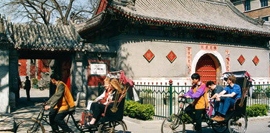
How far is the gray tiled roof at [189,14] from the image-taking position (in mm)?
14310

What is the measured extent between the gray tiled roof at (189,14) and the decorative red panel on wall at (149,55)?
1.60m

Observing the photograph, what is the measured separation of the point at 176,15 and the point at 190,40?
1.74m

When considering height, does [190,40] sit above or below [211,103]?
above

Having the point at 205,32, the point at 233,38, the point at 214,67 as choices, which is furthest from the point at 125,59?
the point at 233,38

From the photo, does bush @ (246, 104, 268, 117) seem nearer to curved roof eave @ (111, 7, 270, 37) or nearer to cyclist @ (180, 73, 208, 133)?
cyclist @ (180, 73, 208, 133)

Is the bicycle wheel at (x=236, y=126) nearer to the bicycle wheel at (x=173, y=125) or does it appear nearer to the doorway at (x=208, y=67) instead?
the bicycle wheel at (x=173, y=125)

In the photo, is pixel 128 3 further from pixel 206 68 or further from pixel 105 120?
pixel 105 120

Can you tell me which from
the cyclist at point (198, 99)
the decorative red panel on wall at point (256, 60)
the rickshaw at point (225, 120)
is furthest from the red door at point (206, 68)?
the cyclist at point (198, 99)

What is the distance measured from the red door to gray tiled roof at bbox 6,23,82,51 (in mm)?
7734

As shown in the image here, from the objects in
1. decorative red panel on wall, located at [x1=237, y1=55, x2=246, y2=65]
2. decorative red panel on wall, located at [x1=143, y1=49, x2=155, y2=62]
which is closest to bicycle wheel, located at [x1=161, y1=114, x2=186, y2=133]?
decorative red panel on wall, located at [x1=143, y1=49, x2=155, y2=62]

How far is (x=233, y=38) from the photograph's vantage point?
1844 centimetres

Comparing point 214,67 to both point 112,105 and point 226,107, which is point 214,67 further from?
point 112,105

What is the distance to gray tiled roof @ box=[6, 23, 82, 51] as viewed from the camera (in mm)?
13192

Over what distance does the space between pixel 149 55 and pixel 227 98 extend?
8.32m
